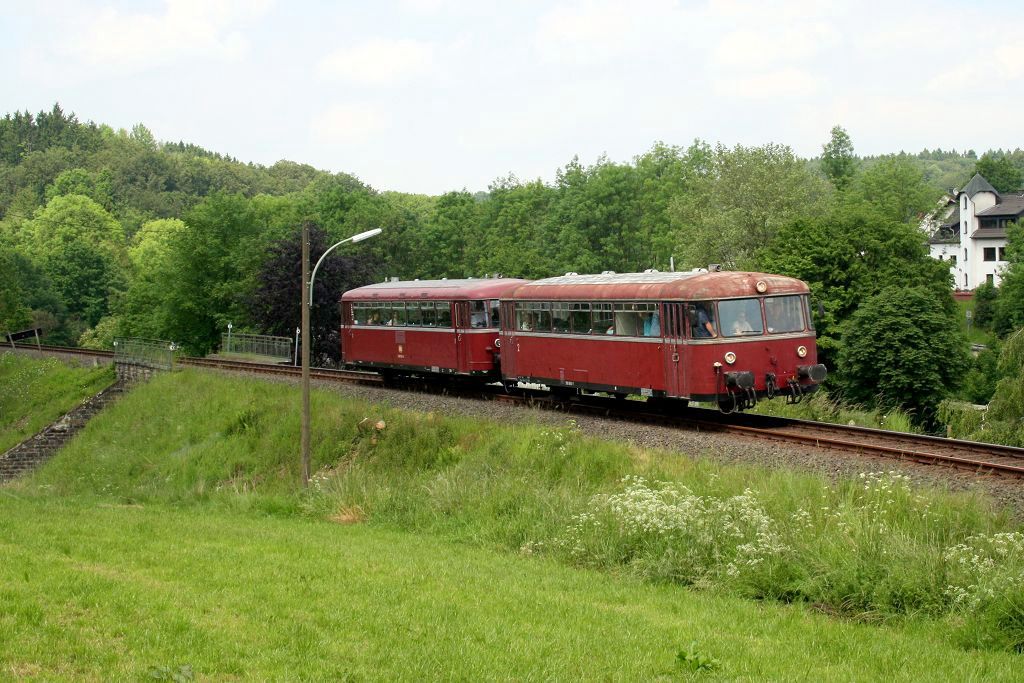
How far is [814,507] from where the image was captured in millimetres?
14430

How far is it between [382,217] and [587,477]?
6327cm

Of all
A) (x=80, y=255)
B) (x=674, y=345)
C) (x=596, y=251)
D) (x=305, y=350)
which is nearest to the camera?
(x=674, y=345)

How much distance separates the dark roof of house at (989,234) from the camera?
90.3 m

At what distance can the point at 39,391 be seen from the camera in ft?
181

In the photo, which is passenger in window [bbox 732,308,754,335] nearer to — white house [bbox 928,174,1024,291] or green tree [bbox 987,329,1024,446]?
green tree [bbox 987,329,1024,446]

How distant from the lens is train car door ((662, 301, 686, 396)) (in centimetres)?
2234

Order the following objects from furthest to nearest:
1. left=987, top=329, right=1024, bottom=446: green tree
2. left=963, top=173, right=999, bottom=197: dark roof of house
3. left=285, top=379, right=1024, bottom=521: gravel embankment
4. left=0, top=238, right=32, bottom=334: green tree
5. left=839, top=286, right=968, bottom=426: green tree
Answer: left=963, top=173, right=999, bottom=197: dark roof of house, left=0, top=238, right=32, bottom=334: green tree, left=839, top=286, right=968, bottom=426: green tree, left=987, top=329, right=1024, bottom=446: green tree, left=285, top=379, right=1024, bottom=521: gravel embankment

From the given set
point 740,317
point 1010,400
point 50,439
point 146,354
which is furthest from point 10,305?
point 1010,400

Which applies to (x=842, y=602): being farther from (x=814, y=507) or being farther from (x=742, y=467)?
(x=742, y=467)

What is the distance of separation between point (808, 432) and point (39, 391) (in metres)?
44.0

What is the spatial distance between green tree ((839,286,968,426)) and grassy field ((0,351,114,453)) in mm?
34160

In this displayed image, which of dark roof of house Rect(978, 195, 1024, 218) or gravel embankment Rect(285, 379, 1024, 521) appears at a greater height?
dark roof of house Rect(978, 195, 1024, 218)

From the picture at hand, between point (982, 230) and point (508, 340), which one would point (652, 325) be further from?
point (982, 230)

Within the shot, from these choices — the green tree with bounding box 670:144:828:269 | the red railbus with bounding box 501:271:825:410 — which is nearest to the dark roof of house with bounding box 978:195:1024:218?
the green tree with bounding box 670:144:828:269
